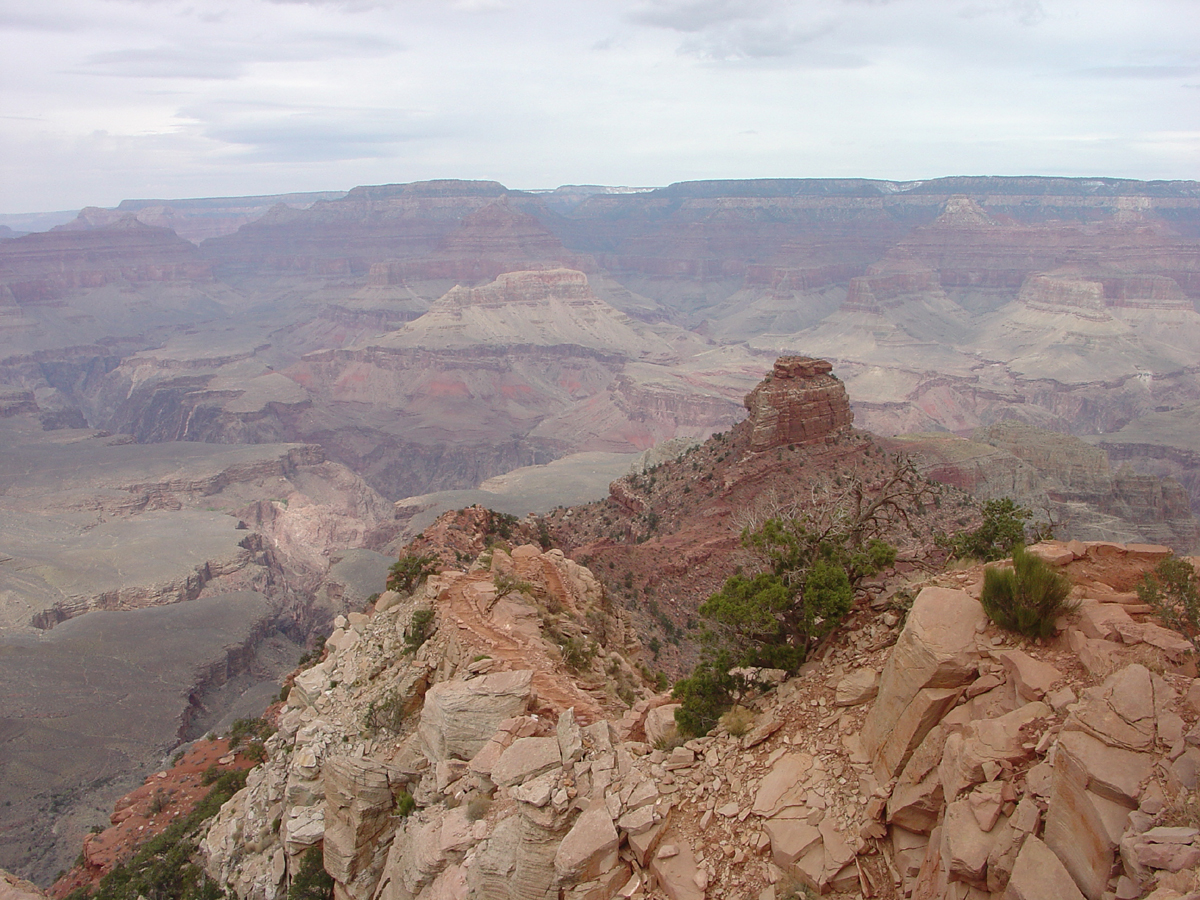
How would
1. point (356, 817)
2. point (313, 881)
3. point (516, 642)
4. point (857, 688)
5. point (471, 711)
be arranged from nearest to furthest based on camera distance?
1. point (857, 688)
2. point (471, 711)
3. point (356, 817)
4. point (313, 881)
5. point (516, 642)

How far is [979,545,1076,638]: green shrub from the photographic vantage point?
8.79 metres

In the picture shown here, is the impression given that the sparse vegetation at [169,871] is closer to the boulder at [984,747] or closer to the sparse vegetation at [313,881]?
the sparse vegetation at [313,881]

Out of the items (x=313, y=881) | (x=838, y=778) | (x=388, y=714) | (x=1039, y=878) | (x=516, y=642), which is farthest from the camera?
(x=516, y=642)

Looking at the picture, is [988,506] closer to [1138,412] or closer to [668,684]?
[668,684]

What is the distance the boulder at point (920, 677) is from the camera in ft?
28.1

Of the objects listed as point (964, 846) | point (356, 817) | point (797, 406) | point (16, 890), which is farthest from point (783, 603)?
point (797, 406)

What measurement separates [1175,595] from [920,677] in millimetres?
2886

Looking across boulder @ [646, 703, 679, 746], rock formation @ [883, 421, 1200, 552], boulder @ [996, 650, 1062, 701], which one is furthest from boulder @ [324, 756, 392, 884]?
rock formation @ [883, 421, 1200, 552]

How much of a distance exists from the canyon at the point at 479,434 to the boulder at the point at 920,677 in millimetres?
16781

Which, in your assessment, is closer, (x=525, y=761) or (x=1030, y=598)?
(x=1030, y=598)

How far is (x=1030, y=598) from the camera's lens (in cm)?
886

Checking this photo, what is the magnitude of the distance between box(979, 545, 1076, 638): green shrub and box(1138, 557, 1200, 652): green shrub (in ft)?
2.71

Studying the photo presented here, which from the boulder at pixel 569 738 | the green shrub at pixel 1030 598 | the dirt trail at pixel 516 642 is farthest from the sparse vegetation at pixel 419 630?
the green shrub at pixel 1030 598

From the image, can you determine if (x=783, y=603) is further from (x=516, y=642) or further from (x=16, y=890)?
(x=16, y=890)
